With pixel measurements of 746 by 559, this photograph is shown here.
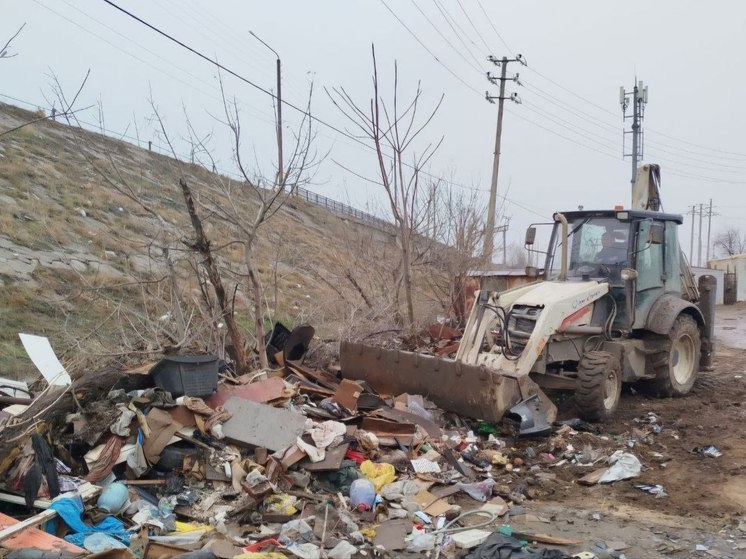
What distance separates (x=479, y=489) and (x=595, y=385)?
87.2 inches

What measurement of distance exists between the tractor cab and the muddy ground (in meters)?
1.37

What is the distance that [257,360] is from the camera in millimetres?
8672

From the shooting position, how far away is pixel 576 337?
7820 millimetres

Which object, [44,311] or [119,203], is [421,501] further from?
[119,203]

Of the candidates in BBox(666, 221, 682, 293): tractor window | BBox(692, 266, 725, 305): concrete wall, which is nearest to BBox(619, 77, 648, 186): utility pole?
BBox(692, 266, 725, 305): concrete wall

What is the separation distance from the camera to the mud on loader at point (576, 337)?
706 cm

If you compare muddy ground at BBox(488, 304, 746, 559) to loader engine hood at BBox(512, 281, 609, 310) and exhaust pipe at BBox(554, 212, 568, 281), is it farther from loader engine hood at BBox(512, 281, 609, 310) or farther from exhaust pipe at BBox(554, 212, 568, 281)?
exhaust pipe at BBox(554, 212, 568, 281)

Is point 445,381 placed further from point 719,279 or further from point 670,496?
point 719,279

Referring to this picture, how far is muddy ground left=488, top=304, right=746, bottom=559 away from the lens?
4.60 meters

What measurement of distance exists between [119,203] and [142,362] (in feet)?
56.8

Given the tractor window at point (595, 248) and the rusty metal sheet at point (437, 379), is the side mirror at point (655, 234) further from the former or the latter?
the rusty metal sheet at point (437, 379)

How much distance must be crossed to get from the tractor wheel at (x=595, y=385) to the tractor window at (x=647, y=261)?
57.1 inches

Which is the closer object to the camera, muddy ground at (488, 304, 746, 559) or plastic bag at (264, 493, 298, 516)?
muddy ground at (488, 304, 746, 559)

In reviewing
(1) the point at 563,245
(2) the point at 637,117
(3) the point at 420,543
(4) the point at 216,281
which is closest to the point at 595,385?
(1) the point at 563,245
